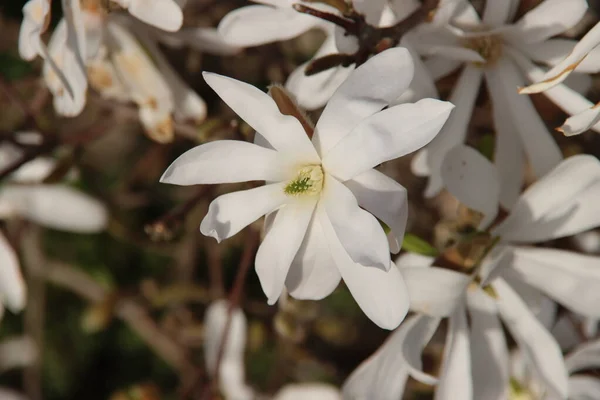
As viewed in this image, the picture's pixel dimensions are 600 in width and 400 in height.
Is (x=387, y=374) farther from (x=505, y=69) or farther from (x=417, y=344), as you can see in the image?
(x=505, y=69)

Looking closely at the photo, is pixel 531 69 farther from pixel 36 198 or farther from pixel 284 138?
pixel 36 198

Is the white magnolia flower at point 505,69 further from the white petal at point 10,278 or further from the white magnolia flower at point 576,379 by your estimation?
the white petal at point 10,278

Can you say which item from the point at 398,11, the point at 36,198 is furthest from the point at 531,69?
the point at 36,198

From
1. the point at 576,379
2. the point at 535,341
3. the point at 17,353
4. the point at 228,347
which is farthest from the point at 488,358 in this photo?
the point at 17,353

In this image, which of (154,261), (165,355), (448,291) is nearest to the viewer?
(448,291)

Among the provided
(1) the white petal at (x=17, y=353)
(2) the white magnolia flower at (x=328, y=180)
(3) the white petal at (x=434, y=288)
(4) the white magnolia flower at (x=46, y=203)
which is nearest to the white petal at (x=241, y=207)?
(2) the white magnolia flower at (x=328, y=180)

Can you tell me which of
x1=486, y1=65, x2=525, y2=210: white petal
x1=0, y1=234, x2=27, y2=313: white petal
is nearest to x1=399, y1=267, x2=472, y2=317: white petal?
x1=486, y1=65, x2=525, y2=210: white petal

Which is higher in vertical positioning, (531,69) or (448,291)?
(531,69)
